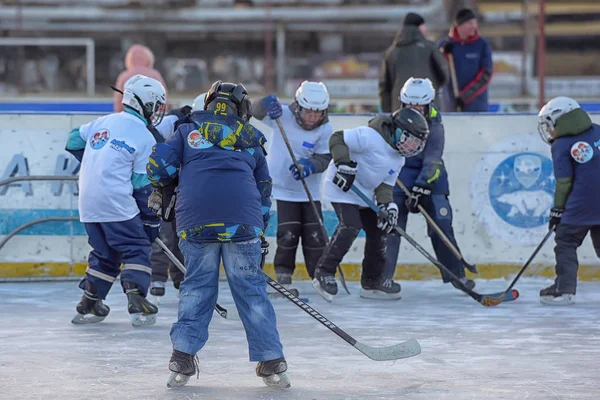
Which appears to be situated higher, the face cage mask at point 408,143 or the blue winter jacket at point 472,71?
the blue winter jacket at point 472,71

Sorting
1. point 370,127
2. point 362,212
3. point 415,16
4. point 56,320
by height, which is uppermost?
point 415,16

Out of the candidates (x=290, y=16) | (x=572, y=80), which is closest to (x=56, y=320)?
(x=572, y=80)

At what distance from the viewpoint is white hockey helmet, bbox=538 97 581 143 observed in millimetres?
7090

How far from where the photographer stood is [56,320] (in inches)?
255

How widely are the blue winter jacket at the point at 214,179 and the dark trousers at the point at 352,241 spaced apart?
Result: 8.23 ft

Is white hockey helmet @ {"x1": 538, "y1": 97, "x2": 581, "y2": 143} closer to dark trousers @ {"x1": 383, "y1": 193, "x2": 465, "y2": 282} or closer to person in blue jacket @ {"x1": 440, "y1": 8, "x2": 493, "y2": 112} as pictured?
dark trousers @ {"x1": 383, "y1": 193, "x2": 465, "y2": 282}

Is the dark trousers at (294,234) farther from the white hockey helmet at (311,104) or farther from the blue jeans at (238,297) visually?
the blue jeans at (238,297)

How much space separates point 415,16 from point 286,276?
2.72m

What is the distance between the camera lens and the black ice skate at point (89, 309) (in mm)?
6266

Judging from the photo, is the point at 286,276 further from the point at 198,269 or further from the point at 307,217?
the point at 198,269

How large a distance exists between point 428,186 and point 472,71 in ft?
8.27

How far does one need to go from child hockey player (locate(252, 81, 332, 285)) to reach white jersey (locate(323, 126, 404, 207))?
35cm

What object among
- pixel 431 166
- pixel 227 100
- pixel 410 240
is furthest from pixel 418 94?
pixel 227 100

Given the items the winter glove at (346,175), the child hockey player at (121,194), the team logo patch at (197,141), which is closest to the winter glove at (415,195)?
the winter glove at (346,175)
